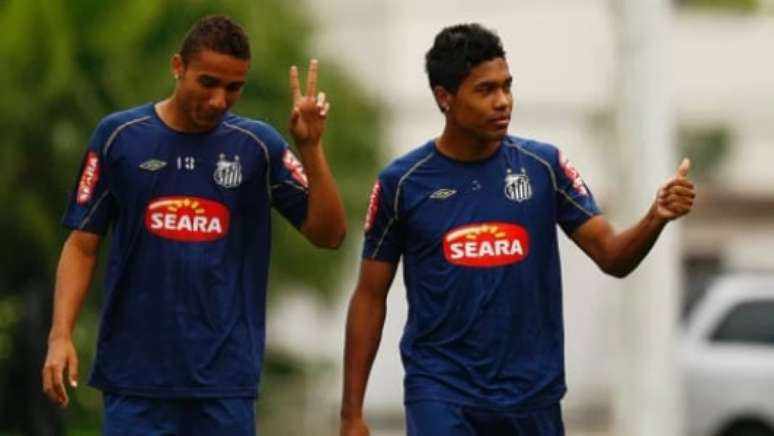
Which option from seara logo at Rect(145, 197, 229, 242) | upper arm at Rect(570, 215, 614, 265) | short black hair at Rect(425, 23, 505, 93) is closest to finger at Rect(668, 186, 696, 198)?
upper arm at Rect(570, 215, 614, 265)

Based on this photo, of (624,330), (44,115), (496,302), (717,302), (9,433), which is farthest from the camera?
(717,302)

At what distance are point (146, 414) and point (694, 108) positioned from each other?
3424cm

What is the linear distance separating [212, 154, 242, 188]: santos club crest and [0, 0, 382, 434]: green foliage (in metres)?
6.29

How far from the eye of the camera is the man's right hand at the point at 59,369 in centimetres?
861

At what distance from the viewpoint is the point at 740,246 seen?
41188 millimetres

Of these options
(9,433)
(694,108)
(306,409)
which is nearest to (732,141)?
(694,108)

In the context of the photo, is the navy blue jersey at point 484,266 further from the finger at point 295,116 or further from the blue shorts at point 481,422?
the finger at point 295,116

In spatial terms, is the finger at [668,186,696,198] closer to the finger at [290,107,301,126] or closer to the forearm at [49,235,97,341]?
the finger at [290,107,301,126]

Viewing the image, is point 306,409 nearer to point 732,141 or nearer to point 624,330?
point 624,330

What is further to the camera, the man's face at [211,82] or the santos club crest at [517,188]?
the santos club crest at [517,188]

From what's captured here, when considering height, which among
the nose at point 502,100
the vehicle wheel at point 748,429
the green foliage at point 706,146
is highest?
the nose at point 502,100

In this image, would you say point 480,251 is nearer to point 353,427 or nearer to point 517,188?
point 517,188

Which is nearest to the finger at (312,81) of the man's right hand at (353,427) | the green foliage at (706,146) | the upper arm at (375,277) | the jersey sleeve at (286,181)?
the jersey sleeve at (286,181)

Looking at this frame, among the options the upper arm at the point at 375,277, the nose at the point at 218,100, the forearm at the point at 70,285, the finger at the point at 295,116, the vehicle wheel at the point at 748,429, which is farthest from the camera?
the vehicle wheel at the point at 748,429
